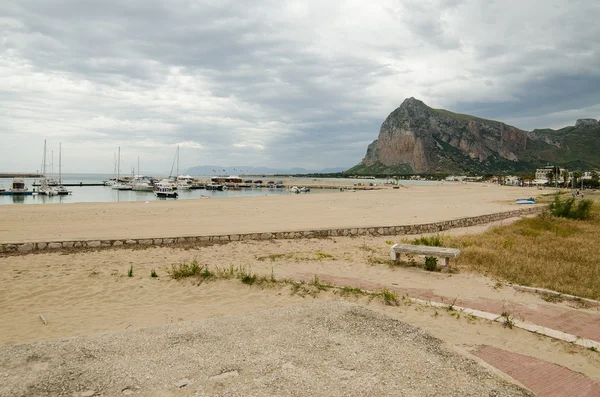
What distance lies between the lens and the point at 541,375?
4383mm

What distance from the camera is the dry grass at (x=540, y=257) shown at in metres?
8.44

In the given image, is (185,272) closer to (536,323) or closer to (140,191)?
(536,323)

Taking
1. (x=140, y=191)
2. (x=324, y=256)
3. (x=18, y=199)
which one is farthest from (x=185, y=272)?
(x=140, y=191)

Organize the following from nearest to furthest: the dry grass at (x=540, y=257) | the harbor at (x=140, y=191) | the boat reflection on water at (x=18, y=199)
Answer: the dry grass at (x=540, y=257), the boat reflection on water at (x=18, y=199), the harbor at (x=140, y=191)

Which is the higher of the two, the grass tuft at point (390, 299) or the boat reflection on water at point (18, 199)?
the grass tuft at point (390, 299)

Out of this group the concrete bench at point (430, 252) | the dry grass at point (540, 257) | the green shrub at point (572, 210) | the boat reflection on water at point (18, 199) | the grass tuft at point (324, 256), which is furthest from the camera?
the boat reflection on water at point (18, 199)

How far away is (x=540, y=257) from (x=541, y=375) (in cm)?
793

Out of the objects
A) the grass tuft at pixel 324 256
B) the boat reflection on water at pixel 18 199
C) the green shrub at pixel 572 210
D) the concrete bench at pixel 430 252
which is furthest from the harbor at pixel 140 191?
the concrete bench at pixel 430 252

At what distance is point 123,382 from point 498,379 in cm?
428

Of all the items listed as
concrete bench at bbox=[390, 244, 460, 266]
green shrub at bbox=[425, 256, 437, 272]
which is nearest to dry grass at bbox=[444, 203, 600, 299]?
concrete bench at bbox=[390, 244, 460, 266]

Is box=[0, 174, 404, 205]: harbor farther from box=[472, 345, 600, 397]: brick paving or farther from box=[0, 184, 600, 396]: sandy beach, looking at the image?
box=[472, 345, 600, 397]: brick paving

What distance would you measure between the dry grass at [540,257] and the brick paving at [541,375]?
12.8ft

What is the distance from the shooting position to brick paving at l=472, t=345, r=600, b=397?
405cm

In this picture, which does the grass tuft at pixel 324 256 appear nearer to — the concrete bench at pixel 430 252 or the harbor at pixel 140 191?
the concrete bench at pixel 430 252
